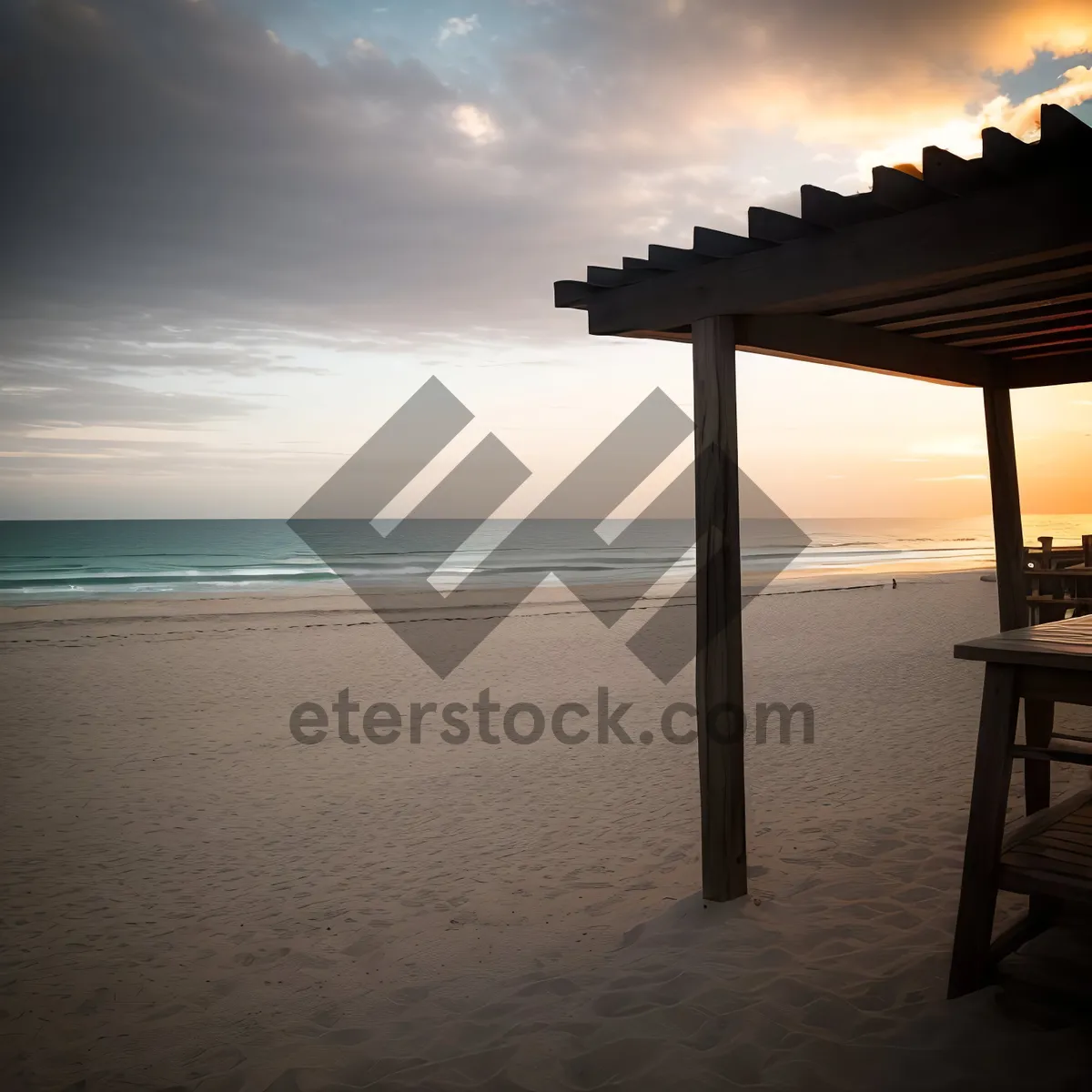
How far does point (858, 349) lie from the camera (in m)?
3.95

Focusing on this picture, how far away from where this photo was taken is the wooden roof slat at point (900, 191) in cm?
279

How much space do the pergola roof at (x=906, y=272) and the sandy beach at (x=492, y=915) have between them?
2.58 metres

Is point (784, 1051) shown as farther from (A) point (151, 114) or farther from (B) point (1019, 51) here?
(A) point (151, 114)

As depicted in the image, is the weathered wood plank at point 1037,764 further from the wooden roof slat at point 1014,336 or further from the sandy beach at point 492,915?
the wooden roof slat at point 1014,336

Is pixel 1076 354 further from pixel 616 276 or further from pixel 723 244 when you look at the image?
pixel 616 276

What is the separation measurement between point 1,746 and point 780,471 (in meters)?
70.3

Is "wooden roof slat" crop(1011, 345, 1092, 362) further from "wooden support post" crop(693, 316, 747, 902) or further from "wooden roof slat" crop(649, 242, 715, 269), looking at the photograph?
"wooden roof slat" crop(649, 242, 715, 269)

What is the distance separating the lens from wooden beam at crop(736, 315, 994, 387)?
357cm

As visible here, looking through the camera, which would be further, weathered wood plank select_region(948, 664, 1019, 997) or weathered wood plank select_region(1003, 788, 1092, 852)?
weathered wood plank select_region(1003, 788, 1092, 852)

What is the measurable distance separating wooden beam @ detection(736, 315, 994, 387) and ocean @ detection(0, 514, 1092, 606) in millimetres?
22036

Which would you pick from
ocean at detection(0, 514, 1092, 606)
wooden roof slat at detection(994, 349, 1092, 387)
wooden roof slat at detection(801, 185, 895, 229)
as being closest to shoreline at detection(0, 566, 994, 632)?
ocean at detection(0, 514, 1092, 606)

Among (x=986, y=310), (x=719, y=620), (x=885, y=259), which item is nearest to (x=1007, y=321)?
(x=986, y=310)

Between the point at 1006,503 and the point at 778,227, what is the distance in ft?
9.67

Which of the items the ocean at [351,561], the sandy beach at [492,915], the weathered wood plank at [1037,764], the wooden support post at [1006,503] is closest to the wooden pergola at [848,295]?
the wooden support post at [1006,503]
